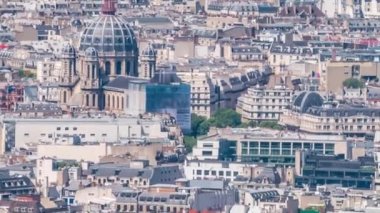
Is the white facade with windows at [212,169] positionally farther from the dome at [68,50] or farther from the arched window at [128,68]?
the arched window at [128,68]

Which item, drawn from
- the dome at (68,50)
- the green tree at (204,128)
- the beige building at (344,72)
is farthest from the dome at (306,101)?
the dome at (68,50)

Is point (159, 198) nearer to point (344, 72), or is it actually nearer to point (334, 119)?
point (334, 119)

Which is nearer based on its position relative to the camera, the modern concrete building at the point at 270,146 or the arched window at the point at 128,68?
the modern concrete building at the point at 270,146

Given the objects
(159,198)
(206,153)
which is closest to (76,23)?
(206,153)

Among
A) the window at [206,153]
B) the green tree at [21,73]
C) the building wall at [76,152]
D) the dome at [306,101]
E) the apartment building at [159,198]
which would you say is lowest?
the green tree at [21,73]

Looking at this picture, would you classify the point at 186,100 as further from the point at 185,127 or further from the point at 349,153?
the point at 349,153

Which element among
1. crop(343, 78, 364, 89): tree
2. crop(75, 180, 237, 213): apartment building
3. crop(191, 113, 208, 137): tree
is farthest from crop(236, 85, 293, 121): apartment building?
crop(75, 180, 237, 213): apartment building

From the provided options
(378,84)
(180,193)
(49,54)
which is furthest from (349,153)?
(49,54)

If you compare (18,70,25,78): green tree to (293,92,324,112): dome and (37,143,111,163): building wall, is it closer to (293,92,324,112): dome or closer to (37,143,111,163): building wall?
(293,92,324,112): dome
